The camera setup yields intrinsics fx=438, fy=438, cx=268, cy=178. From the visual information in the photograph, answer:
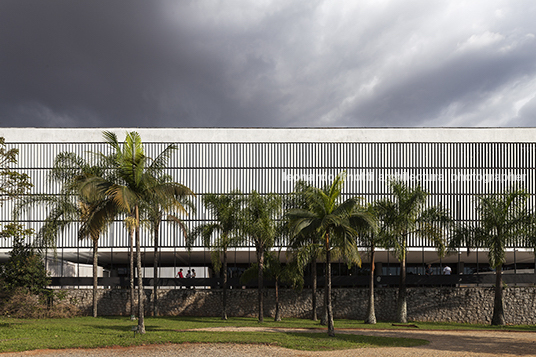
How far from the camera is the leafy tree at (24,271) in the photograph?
2802 cm

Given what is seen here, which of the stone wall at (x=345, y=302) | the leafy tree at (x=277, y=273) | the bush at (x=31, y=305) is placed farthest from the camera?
the stone wall at (x=345, y=302)

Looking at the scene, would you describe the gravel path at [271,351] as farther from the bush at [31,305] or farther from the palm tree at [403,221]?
the bush at [31,305]

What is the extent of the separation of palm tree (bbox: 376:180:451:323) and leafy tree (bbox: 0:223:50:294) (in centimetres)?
2259

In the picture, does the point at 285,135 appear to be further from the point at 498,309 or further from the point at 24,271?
the point at 24,271

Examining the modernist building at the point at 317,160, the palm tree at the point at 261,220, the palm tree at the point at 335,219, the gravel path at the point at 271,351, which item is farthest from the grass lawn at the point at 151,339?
the modernist building at the point at 317,160

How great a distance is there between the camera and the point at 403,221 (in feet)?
90.0

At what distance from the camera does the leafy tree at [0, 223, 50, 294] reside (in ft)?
91.9

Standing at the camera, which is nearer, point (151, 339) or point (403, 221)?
point (151, 339)

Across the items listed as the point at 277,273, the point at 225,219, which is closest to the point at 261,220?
the point at 225,219

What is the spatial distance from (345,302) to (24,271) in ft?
73.4

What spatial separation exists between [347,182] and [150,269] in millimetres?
19129

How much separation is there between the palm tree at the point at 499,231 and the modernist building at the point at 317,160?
28.9ft

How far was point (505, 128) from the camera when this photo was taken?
38.5 m

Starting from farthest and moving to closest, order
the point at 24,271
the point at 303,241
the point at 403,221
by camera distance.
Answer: the point at 24,271 < the point at 403,221 < the point at 303,241
